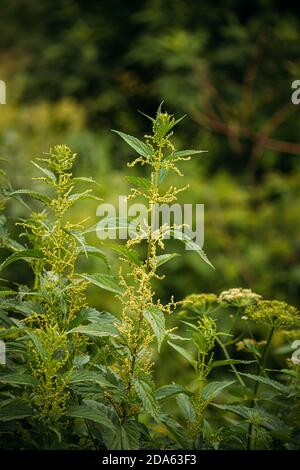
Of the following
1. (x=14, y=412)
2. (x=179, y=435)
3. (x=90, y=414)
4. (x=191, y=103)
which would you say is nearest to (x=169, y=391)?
(x=179, y=435)

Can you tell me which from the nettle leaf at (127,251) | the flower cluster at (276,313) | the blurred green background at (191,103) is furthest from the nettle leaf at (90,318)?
the blurred green background at (191,103)

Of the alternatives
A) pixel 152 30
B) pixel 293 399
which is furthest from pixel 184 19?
A: pixel 293 399

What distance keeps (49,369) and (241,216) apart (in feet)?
12.3

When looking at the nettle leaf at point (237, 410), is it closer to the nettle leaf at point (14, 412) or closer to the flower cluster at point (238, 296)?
the flower cluster at point (238, 296)

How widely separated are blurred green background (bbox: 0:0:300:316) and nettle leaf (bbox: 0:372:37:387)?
277 centimetres

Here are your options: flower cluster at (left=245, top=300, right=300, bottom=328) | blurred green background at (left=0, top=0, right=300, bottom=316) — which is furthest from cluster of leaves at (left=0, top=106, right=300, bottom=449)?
blurred green background at (left=0, top=0, right=300, bottom=316)

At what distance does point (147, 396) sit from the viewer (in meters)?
1.09

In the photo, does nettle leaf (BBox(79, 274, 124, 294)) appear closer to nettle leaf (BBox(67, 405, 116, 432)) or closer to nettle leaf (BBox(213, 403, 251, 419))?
nettle leaf (BBox(67, 405, 116, 432))

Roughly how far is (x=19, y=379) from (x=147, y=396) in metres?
0.23

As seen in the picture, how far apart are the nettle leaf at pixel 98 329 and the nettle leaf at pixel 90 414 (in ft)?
0.46

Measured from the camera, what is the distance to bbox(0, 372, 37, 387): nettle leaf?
41.9 inches

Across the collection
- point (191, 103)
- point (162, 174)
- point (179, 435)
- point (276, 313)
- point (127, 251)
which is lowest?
point (179, 435)

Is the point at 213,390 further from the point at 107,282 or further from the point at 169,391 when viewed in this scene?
the point at 107,282

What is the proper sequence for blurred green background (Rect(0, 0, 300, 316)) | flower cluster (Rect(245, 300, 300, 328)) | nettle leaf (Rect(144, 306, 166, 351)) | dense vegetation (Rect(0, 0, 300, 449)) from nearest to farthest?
nettle leaf (Rect(144, 306, 166, 351))
dense vegetation (Rect(0, 0, 300, 449))
flower cluster (Rect(245, 300, 300, 328))
blurred green background (Rect(0, 0, 300, 316))
